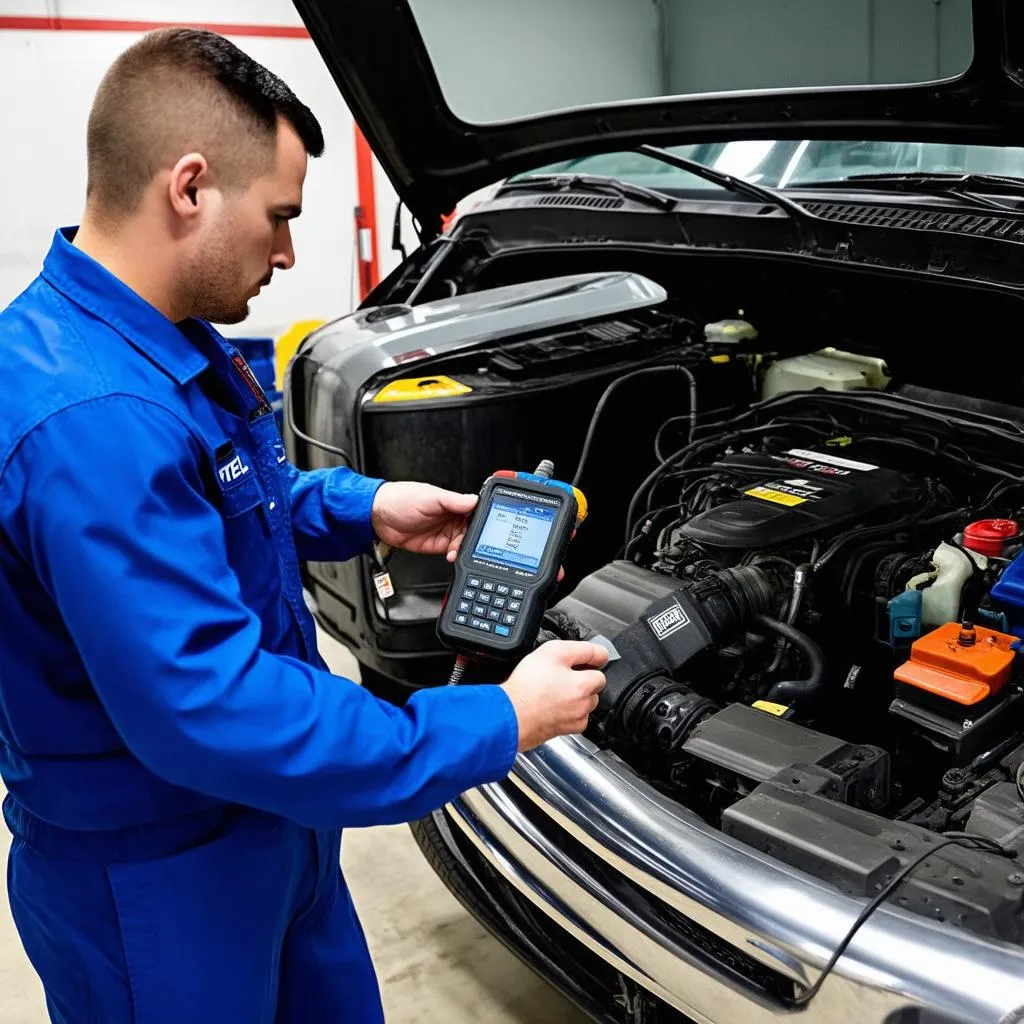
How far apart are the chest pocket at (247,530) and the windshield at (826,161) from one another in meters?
1.47

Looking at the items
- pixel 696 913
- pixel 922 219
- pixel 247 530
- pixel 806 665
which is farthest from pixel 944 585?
pixel 247 530

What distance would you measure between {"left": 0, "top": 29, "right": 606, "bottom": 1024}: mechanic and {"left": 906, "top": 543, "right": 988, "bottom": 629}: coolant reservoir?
26.1 inches

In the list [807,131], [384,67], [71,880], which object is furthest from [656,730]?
[384,67]

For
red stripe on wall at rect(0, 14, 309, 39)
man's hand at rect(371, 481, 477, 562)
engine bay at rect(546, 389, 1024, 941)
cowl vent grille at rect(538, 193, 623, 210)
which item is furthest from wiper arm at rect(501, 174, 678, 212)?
red stripe on wall at rect(0, 14, 309, 39)

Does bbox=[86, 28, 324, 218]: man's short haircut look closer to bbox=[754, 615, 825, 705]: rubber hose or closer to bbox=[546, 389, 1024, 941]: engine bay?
bbox=[546, 389, 1024, 941]: engine bay

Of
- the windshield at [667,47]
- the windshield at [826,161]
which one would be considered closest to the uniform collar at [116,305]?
the windshield at [667,47]

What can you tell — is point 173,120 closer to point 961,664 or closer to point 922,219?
point 961,664

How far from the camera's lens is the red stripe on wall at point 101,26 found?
505 centimetres

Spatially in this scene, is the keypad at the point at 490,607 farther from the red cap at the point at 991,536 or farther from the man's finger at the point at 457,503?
the red cap at the point at 991,536

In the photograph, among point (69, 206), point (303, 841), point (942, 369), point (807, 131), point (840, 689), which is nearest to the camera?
point (303, 841)

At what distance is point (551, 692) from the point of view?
112cm

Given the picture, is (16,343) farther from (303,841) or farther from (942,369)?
(942,369)

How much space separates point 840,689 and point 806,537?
9.8 inches

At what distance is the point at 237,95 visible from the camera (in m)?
1.06
